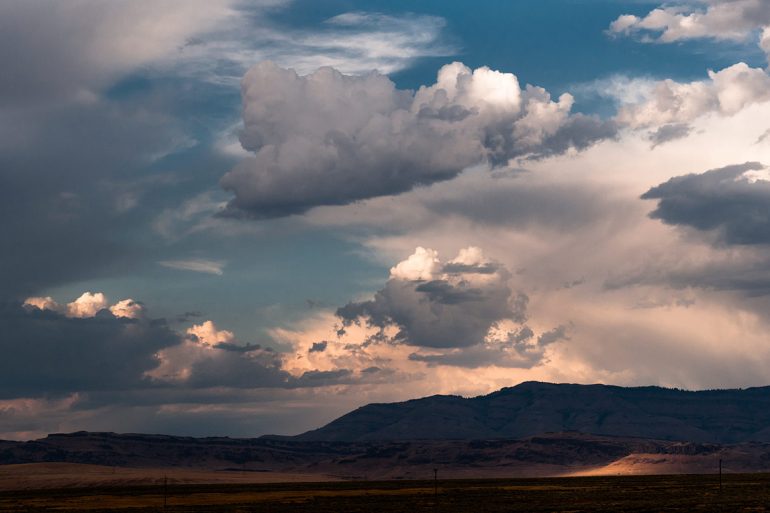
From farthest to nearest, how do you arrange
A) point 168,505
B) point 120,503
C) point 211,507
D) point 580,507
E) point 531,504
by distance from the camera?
point 120,503 < point 168,505 < point 211,507 < point 531,504 < point 580,507

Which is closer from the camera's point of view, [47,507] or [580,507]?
[580,507]

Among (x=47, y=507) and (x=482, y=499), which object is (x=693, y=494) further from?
(x=47, y=507)

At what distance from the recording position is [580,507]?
142 metres

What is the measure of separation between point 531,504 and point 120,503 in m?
77.9

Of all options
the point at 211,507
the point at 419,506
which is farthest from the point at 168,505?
the point at 419,506

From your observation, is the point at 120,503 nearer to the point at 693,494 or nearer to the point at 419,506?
the point at 419,506

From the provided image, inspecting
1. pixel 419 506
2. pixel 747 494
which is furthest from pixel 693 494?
pixel 419 506

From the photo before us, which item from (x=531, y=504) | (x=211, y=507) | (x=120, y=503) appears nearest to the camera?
(x=531, y=504)

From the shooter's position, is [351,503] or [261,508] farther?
[351,503]

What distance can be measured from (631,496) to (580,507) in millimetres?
33508

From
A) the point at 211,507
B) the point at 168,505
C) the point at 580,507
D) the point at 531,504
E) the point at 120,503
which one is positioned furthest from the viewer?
the point at 120,503

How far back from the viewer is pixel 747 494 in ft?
554

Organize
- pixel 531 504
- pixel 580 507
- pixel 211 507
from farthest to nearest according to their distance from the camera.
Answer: pixel 211 507
pixel 531 504
pixel 580 507

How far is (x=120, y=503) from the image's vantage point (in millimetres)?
187500
